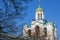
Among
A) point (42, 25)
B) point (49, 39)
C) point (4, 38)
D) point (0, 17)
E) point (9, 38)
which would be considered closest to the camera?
point (0, 17)

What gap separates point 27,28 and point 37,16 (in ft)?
11.9

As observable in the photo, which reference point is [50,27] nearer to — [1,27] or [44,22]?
[44,22]

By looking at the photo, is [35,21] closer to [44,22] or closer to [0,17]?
[44,22]

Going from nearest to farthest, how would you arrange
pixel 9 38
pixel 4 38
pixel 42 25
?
pixel 4 38 < pixel 9 38 < pixel 42 25

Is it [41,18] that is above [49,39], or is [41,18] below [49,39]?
above

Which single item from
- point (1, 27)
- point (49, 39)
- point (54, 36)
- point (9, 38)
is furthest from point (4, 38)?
point (54, 36)

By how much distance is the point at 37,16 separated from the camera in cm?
5481

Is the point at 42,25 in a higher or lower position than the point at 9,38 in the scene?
higher

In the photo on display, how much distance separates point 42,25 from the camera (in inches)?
2128

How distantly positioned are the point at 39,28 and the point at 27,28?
3540 mm

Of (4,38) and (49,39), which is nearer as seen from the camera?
(4,38)

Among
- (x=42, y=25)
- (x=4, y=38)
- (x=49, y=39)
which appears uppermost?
(x=42, y=25)

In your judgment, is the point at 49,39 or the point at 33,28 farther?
the point at 33,28

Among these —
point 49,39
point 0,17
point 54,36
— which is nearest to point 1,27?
point 0,17
